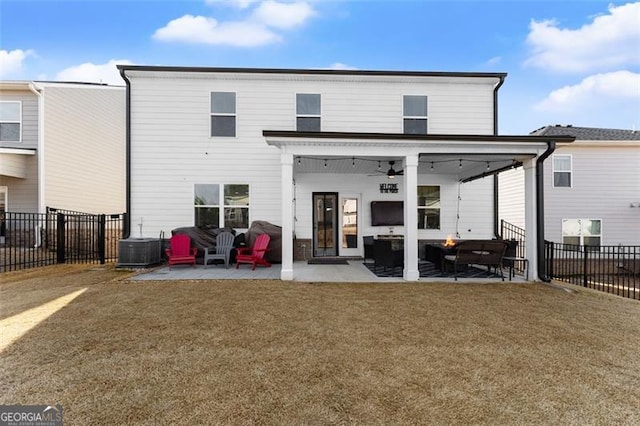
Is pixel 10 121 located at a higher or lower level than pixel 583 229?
higher

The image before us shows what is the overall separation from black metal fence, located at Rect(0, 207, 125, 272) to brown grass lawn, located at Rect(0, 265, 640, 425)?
4.03 metres

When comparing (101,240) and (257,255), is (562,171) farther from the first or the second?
(101,240)

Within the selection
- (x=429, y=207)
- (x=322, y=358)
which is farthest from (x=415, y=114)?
(x=322, y=358)

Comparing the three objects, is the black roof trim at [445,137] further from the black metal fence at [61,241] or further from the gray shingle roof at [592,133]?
the gray shingle roof at [592,133]

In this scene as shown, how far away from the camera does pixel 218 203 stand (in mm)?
10352

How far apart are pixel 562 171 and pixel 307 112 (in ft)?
34.4

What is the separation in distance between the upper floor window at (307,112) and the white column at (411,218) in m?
4.06

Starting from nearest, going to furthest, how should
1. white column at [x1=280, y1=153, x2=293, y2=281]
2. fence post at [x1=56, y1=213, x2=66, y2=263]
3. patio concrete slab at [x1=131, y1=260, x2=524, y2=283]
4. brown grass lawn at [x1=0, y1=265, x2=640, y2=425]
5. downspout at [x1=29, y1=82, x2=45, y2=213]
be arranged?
brown grass lawn at [x1=0, y1=265, x2=640, y2=425] < white column at [x1=280, y1=153, x2=293, y2=281] < patio concrete slab at [x1=131, y1=260, x2=524, y2=283] < fence post at [x1=56, y1=213, x2=66, y2=263] < downspout at [x1=29, y1=82, x2=45, y2=213]

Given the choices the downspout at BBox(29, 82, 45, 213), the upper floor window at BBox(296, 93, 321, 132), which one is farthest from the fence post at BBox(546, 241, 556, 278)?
the downspout at BBox(29, 82, 45, 213)

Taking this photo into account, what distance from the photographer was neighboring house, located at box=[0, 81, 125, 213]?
11.9 meters

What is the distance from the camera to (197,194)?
33.8ft

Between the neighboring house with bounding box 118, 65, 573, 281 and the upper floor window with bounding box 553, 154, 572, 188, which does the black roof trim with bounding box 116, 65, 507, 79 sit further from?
the upper floor window with bounding box 553, 154, 572, 188

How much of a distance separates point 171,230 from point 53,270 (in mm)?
3050

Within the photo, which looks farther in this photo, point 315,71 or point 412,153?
point 315,71
